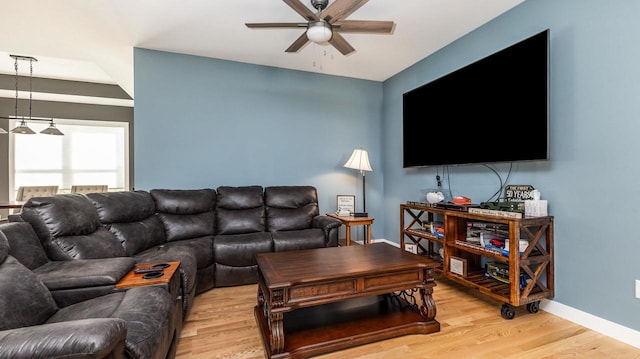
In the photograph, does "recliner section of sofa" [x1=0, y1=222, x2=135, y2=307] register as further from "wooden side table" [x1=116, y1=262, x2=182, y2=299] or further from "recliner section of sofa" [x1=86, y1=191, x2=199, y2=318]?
"recliner section of sofa" [x1=86, y1=191, x2=199, y2=318]

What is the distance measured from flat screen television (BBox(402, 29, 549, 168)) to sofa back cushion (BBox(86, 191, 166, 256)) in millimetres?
3044

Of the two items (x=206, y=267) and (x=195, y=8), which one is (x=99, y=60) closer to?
(x=195, y=8)

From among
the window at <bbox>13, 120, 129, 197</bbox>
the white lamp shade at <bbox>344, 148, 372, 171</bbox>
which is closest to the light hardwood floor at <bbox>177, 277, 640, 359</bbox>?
the white lamp shade at <bbox>344, 148, 372, 171</bbox>

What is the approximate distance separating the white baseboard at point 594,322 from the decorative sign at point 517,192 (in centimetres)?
85

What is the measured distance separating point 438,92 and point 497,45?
661mm

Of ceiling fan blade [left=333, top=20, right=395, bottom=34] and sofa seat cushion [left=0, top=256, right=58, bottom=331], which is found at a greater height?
ceiling fan blade [left=333, top=20, right=395, bottom=34]

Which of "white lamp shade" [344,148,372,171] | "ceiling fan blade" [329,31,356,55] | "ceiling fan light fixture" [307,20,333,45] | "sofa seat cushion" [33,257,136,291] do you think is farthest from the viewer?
"white lamp shade" [344,148,372,171]

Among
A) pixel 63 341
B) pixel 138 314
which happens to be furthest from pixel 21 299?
pixel 63 341

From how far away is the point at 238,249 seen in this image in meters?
2.84

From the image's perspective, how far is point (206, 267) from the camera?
274cm

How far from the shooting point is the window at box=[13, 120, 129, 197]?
5.19 metres

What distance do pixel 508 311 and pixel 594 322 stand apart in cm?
55

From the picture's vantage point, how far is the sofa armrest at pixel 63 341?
0.84 m

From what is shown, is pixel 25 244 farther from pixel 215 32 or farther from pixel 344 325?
pixel 215 32
